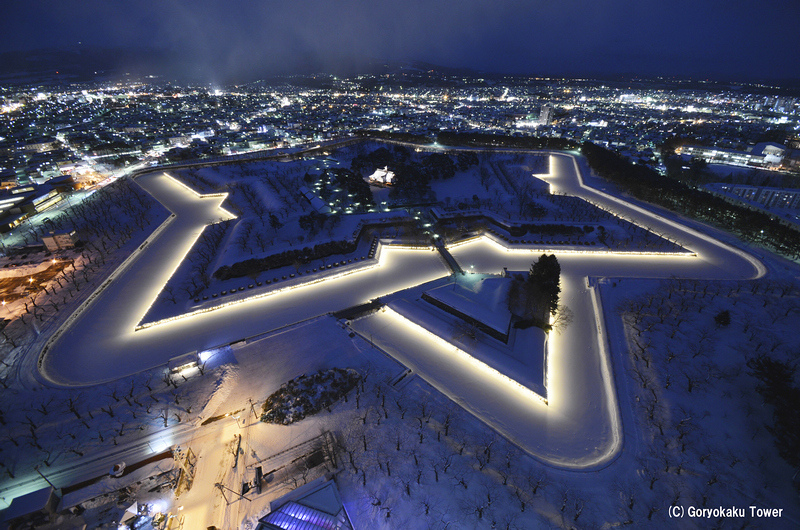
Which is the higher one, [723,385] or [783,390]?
[783,390]

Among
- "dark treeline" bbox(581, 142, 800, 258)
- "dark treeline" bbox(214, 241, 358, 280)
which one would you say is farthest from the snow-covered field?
"dark treeline" bbox(581, 142, 800, 258)

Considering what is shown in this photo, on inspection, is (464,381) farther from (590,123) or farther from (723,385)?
(590,123)

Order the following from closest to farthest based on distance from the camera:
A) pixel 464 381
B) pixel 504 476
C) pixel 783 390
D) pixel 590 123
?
pixel 504 476, pixel 783 390, pixel 464 381, pixel 590 123

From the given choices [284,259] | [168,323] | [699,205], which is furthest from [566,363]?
[699,205]

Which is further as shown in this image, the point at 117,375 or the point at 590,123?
the point at 590,123

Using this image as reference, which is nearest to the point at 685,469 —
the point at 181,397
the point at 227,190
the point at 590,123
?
the point at 181,397

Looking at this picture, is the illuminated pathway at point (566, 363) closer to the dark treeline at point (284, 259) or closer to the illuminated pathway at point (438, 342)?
the illuminated pathway at point (438, 342)

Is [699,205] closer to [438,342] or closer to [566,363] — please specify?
[566,363]

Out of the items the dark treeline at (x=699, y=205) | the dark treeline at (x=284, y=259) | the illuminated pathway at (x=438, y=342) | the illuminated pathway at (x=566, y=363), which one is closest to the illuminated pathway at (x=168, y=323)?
Answer: the illuminated pathway at (x=438, y=342)
